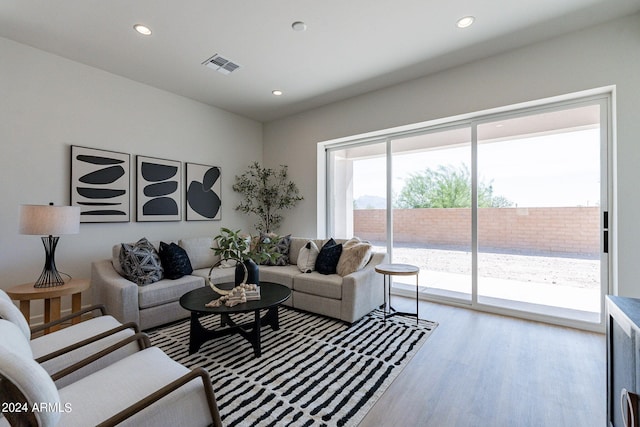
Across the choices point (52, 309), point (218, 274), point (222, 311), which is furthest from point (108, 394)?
point (218, 274)

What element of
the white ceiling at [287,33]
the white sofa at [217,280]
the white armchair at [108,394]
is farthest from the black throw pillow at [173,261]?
the white ceiling at [287,33]

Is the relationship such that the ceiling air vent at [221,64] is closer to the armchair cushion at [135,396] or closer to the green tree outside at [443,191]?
the green tree outside at [443,191]

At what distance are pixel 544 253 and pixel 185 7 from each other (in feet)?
14.3

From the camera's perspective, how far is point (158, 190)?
3.90 meters

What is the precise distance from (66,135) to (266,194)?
281cm

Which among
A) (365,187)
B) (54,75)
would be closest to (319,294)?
(365,187)

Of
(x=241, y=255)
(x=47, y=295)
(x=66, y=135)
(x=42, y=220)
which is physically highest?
(x=66, y=135)

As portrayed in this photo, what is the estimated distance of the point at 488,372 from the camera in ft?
6.89

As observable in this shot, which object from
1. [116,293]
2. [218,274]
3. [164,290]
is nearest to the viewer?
[116,293]

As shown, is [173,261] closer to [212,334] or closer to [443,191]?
[212,334]

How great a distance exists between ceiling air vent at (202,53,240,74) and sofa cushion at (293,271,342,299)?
8.69 ft

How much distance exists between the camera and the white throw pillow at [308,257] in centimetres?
353

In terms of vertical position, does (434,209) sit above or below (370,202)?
below

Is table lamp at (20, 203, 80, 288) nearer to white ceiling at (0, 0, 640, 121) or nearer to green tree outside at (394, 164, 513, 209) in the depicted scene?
white ceiling at (0, 0, 640, 121)
